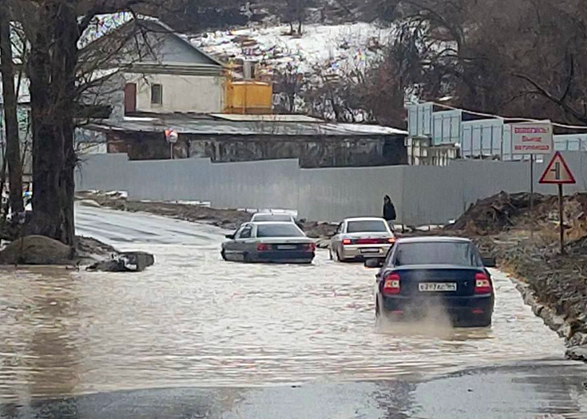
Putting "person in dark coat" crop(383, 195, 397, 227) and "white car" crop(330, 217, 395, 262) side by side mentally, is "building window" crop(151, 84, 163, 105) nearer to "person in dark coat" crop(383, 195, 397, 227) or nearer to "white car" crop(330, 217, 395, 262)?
"person in dark coat" crop(383, 195, 397, 227)

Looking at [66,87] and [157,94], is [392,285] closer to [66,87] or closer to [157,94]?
[66,87]

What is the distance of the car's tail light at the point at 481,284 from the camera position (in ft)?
58.3

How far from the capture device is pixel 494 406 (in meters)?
10.7

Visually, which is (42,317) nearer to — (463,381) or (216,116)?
(463,381)

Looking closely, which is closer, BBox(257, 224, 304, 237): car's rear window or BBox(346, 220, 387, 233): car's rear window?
BBox(257, 224, 304, 237): car's rear window

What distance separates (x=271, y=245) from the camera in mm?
34500

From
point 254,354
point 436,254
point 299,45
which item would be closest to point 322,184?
point 436,254

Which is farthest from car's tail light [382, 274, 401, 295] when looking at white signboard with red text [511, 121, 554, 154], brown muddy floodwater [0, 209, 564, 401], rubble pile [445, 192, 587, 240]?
rubble pile [445, 192, 587, 240]

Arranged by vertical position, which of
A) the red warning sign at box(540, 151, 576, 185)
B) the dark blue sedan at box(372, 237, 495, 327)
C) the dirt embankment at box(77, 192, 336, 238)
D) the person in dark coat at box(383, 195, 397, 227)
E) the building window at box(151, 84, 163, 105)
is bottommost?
the dirt embankment at box(77, 192, 336, 238)

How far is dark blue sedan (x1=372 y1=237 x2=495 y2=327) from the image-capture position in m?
17.7

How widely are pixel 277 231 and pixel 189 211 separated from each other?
2452 centimetres

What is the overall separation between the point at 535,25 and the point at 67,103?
105 ft

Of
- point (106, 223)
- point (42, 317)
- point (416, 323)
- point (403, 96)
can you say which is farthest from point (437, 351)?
point (403, 96)

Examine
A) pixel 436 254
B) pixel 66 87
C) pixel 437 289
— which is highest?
pixel 66 87
